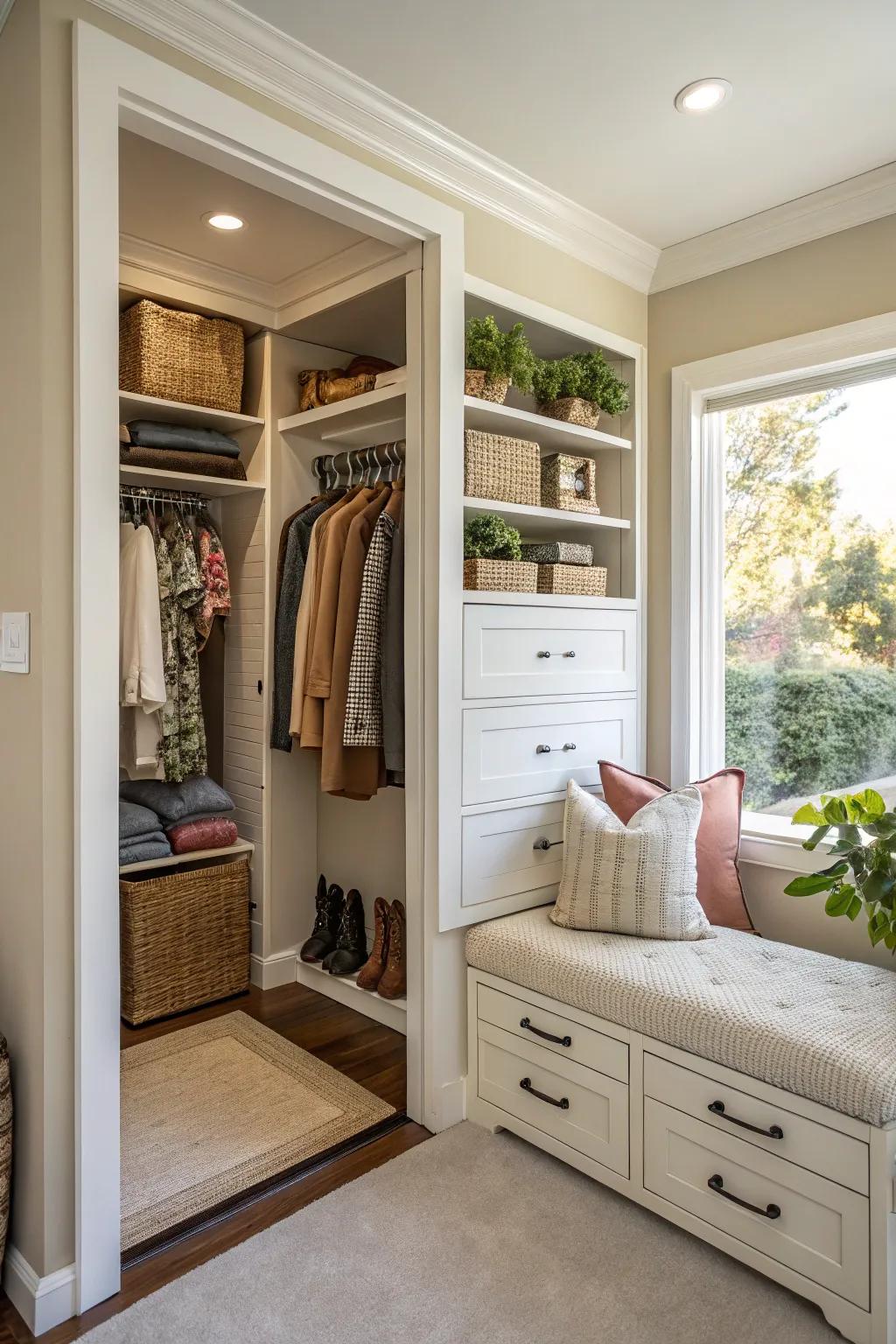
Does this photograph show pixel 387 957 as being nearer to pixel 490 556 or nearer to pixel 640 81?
pixel 490 556

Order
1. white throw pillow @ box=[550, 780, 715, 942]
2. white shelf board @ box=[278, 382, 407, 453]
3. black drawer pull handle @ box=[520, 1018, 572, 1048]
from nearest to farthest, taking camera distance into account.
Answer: black drawer pull handle @ box=[520, 1018, 572, 1048]
white throw pillow @ box=[550, 780, 715, 942]
white shelf board @ box=[278, 382, 407, 453]

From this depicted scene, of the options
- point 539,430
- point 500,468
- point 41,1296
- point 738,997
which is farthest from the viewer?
point 539,430

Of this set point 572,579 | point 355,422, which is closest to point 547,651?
point 572,579

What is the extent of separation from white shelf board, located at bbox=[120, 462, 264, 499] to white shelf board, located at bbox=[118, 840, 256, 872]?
133 centimetres

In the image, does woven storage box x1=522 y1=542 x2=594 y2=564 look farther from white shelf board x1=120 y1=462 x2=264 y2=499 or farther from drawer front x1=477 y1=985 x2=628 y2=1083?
Result: drawer front x1=477 y1=985 x2=628 y2=1083

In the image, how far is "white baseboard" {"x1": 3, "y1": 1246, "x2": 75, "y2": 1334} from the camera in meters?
1.70

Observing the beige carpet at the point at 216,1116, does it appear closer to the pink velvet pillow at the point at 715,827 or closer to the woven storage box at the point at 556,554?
the pink velvet pillow at the point at 715,827

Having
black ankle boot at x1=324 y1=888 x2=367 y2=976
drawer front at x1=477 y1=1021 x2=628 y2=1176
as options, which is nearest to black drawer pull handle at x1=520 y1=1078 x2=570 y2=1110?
drawer front at x1=477 y1=1021 x2=628 y2=1176

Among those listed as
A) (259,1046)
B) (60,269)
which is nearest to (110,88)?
(60,269)

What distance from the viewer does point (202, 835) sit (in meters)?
3.22

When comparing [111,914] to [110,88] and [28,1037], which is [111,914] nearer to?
[28,1037]

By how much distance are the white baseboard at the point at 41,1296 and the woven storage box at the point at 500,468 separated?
2026 mm

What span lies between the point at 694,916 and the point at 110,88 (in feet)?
7.58

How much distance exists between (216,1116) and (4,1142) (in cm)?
82
